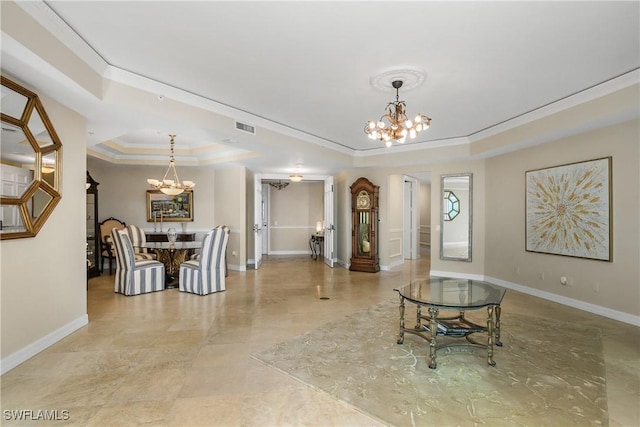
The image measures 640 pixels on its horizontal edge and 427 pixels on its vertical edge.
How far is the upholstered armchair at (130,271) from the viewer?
5.10 meters

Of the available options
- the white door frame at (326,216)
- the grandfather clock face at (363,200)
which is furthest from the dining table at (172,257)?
the grandfather clock face at (363,200)

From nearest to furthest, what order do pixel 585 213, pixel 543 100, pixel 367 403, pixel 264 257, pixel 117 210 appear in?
1. pixel 367 403
2. pixel 543 100
3. pixel 585 213
4. pixel 117 210
5. pixel 264 257

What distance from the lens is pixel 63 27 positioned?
2562 mm

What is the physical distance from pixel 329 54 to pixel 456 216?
484cm

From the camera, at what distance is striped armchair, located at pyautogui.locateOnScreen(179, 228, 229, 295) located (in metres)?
5.19

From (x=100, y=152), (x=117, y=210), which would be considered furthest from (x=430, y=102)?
(x=117, y=210)

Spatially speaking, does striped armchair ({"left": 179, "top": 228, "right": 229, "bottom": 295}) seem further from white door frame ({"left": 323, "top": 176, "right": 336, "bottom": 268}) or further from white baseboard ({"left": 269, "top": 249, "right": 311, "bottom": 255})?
white baseboard ({"left": 269, "top": 249, "right": 311, "bottom": 255})

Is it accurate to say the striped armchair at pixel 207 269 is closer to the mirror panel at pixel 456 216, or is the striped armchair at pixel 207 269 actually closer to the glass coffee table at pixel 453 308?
the glass coffee table at pixel 453 308

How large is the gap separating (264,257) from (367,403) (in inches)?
299

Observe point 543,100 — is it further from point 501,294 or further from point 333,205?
point 333,205

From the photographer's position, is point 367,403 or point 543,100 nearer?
point 367,403

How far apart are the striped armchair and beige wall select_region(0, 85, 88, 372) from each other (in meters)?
1.65

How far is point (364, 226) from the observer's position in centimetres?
741

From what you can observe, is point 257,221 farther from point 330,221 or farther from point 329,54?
point 329,54
